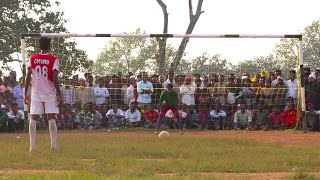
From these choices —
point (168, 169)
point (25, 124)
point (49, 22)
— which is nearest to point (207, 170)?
point (168, 169)

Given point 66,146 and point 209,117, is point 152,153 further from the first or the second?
point 209,117

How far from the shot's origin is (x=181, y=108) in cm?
2150

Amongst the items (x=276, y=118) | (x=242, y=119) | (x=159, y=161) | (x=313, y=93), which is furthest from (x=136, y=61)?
(x=159, y=161)

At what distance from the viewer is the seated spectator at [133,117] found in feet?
69.8

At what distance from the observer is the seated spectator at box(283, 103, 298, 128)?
2053 cm

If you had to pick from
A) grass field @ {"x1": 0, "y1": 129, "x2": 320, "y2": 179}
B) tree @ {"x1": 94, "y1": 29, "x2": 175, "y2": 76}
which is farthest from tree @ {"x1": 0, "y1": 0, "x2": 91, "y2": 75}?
grass field @ {"x1": 0, "y1": 129, "x2": 320, "y2": 179}

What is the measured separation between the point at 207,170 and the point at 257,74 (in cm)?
1279

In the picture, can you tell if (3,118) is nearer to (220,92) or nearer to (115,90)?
(115,90)

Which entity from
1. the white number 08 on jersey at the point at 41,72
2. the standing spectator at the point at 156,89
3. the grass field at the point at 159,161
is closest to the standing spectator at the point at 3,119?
the standing spectator at the point at 156,89

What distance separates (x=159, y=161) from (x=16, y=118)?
10658 millimetres

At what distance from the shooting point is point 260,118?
21.3m

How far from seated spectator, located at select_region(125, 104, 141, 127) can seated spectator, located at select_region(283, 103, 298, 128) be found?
4704 mm

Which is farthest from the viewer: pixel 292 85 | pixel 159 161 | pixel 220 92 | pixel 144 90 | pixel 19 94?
pixel 220 92

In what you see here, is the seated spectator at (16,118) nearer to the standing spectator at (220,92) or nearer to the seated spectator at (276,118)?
the standing spectator at (220,92)
